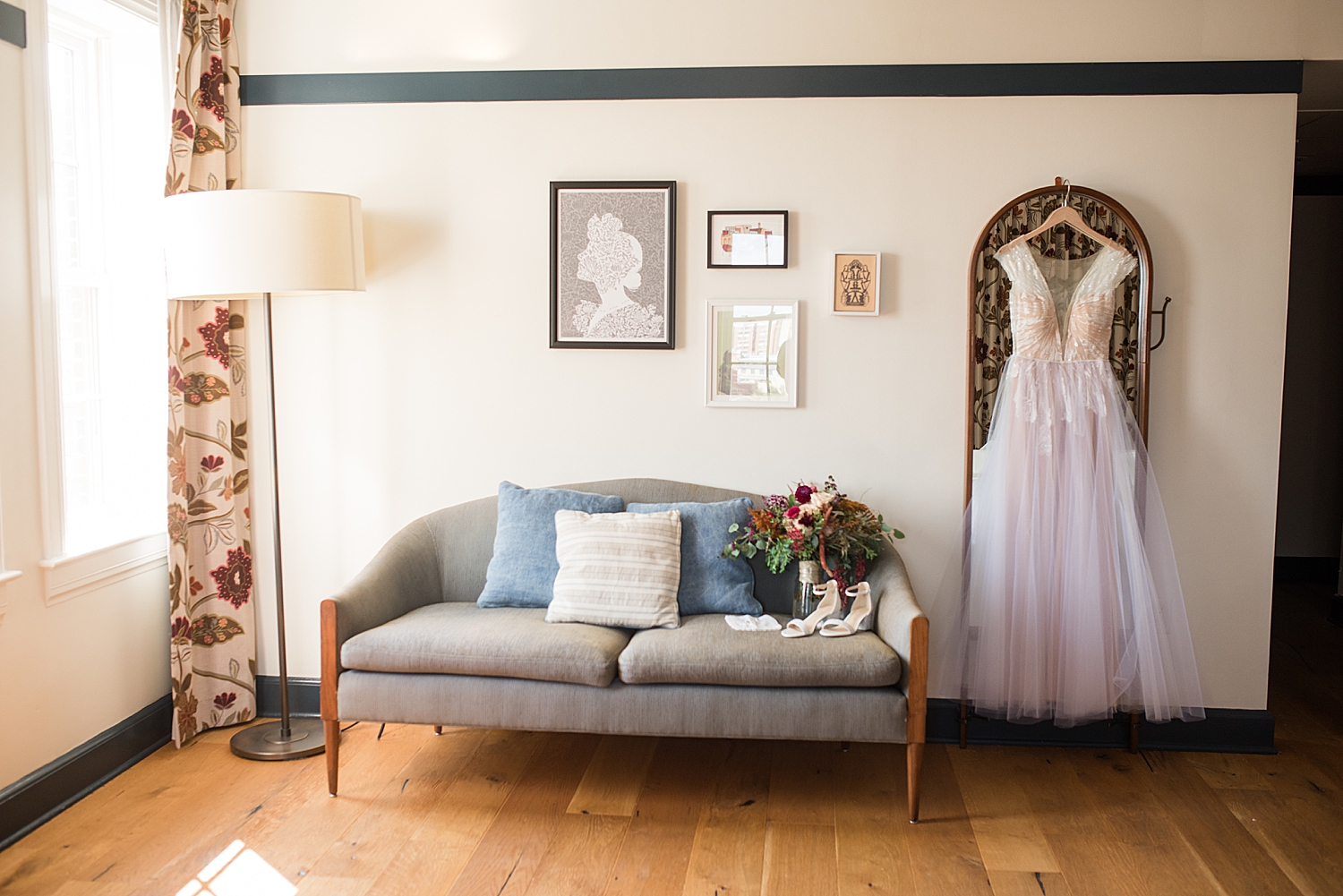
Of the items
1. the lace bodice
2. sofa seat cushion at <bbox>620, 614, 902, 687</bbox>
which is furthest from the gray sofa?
the lace bodice

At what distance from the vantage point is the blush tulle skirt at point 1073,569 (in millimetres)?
3076

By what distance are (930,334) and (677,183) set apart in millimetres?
1034

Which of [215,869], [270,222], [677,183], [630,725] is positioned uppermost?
[677,183]

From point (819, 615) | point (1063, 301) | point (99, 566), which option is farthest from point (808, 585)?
point (99, 566)

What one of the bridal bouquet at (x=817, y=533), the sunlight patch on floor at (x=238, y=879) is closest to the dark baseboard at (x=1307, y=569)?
the bridal bouquet at (x=817, y=533)

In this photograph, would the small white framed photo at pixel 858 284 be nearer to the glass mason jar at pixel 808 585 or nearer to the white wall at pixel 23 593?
the glass mason jar at pixel 808 585

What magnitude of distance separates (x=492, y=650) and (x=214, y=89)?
223cm

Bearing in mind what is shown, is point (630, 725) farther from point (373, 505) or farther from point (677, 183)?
point (677, 183)

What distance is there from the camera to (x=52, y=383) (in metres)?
2.89

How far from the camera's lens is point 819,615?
117 inches

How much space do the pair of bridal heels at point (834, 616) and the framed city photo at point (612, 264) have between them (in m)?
1.06

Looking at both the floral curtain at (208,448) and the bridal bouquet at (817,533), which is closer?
the bridal bouquet at (817,533)

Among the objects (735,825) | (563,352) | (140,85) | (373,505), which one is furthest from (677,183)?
(735,825)

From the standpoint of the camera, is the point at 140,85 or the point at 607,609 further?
the point at 140,85
